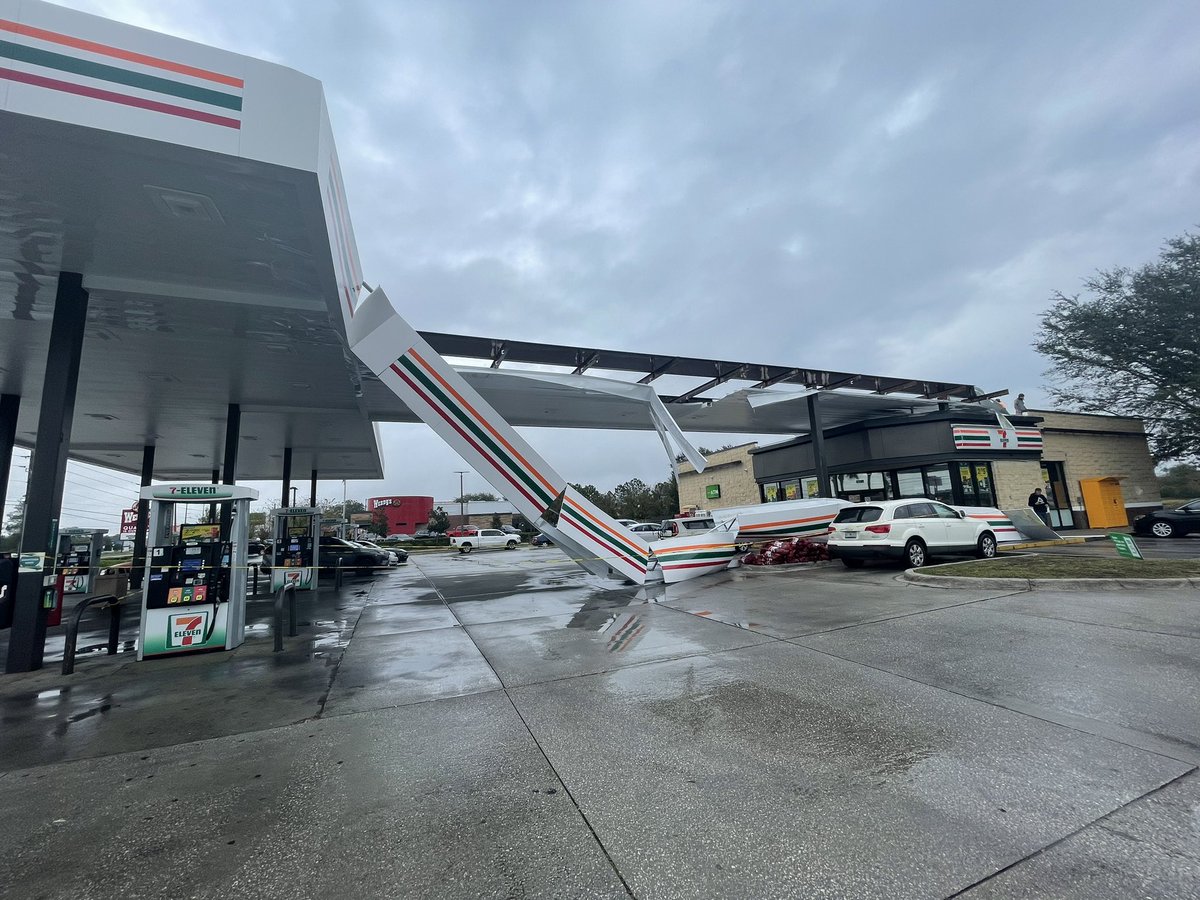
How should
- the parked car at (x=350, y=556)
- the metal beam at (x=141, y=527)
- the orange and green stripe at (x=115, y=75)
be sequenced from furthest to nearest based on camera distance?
the parked car at (x=350, y=556), the metal beam at (x=141, y=527), the orange and green stripe at (x=115, y=75)

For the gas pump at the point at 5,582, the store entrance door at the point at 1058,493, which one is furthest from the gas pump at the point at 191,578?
the store entrance door at the point at 1058,493

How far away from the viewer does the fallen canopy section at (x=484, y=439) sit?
8.50 meters

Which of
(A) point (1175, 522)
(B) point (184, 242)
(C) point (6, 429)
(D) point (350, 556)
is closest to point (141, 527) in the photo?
(C) point (6, 429)

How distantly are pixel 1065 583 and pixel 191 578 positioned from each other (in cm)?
1370

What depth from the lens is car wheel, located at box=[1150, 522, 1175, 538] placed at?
57.7 ft

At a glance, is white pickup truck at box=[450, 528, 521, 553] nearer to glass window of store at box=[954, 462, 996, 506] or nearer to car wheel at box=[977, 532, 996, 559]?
glass window of store at box=[954, 462, 996, 506]

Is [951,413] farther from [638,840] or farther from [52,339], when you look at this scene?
[52,339]

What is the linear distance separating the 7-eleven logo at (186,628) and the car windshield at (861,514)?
13.2 m

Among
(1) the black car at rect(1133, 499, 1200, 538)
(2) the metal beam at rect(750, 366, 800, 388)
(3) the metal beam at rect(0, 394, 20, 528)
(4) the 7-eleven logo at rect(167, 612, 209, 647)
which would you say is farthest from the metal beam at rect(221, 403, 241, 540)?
(1) the black car at rect(1133, 499, 1200, 538)

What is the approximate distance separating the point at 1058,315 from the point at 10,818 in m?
37.0

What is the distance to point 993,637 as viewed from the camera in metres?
6.12

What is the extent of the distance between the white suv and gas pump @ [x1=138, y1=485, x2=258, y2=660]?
1260 cm

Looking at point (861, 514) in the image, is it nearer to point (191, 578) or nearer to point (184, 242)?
point (191, 578)

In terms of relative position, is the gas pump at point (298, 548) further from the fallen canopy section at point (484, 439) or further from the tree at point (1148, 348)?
the tree at point (1148, 348)
